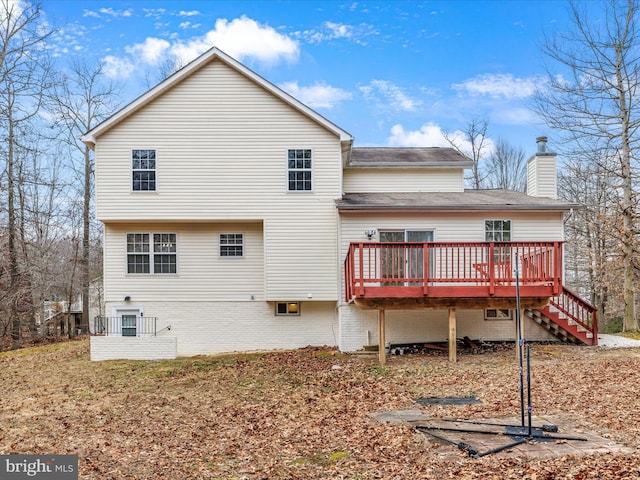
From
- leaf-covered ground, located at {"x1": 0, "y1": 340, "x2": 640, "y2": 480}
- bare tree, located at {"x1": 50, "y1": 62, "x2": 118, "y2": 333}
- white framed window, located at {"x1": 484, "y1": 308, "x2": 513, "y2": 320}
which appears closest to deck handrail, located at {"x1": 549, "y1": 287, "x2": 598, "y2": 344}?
leaf-covered ground, located at {"x1": 0, "y1": 340, "x2": 640, "y2": 480}

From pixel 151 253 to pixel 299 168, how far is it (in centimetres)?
541

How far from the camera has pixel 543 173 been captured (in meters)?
16.9

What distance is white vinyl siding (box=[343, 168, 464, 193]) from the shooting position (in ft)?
58.3

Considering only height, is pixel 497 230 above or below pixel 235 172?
below

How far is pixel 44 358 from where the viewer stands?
16969 mm

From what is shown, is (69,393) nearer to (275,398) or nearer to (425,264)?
(275,398)

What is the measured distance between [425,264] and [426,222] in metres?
3.01

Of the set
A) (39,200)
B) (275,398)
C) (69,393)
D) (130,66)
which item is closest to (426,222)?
(275,398)

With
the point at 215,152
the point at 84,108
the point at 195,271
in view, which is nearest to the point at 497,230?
the point at 215,152

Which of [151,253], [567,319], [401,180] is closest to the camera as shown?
[567,319]

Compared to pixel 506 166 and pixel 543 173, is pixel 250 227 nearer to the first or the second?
pixel 543 173

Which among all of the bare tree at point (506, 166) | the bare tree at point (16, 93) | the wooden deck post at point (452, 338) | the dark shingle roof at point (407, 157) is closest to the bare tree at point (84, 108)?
the bare tree at point (16, 93)

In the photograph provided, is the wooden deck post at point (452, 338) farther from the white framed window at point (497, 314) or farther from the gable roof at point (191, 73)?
the gable roof at point (191, 73)

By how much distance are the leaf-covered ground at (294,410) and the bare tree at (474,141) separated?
68.9ft
